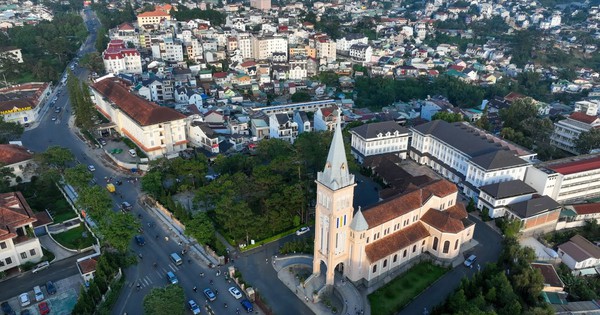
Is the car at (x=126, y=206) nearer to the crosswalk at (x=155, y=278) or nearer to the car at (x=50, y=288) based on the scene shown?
the crosswalk at (x=155, y=278)

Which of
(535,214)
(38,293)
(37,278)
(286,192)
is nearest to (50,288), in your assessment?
(38,293)

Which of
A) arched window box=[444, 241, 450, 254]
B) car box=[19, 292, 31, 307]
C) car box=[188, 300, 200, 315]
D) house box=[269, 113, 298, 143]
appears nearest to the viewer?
car box=[188, 300, 200, 315]

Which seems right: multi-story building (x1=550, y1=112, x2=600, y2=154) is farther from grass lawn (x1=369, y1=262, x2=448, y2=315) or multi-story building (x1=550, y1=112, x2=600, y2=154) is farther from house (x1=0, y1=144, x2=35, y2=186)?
house (x1=0, y1=144, x2=35, y2=186)

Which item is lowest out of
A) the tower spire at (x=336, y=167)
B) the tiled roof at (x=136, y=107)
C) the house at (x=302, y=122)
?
the house at (x=302, y=122)

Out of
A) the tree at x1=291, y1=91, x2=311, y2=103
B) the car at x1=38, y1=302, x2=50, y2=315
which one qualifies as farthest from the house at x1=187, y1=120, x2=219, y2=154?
the car at x1=38, y1=302, x2=50, y2=315

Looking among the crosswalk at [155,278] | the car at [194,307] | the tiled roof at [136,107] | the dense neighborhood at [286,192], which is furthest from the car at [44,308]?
the tiled roof at [136,107]

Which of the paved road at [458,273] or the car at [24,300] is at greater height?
the car at [24,300]

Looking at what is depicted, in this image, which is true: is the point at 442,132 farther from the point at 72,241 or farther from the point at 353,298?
the point at 72,241

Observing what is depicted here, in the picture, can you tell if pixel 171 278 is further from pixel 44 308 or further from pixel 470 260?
pixel 470 260
